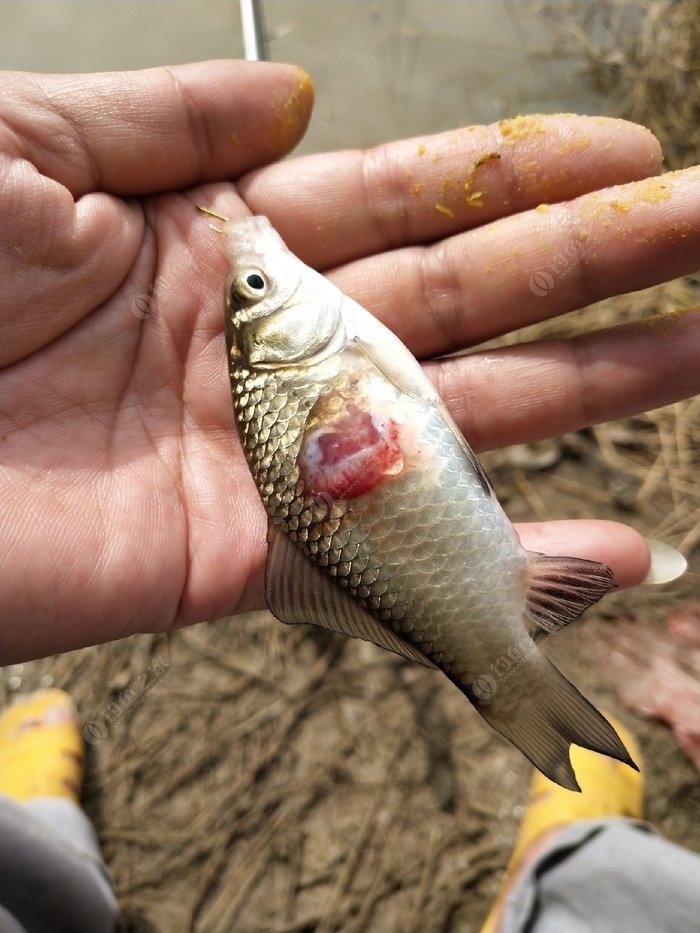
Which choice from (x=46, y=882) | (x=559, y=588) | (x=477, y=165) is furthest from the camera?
(x=46, y=882)

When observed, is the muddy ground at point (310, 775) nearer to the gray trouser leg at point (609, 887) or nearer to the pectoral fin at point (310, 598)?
the gray trouser leg at point (609, 887)

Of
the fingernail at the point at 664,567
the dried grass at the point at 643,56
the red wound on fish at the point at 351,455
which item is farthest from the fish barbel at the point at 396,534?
the dried grass at the point at 643,56

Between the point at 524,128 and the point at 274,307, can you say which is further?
the point at 524,128

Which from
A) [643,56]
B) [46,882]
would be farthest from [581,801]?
[643,56]

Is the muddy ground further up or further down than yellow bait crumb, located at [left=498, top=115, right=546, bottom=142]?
further down

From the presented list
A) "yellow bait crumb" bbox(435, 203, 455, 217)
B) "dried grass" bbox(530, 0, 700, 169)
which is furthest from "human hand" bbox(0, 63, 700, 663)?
"dried grass" bbox(530, 0, 700, 169)

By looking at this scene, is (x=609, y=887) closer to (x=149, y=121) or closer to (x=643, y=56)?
(x=149, y=121)

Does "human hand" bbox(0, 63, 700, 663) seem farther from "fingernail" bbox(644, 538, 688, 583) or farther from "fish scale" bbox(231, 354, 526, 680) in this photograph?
"fish scale" bbox(231, 354, 526, 680)

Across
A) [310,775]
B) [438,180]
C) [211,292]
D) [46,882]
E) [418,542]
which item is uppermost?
[438,180]
